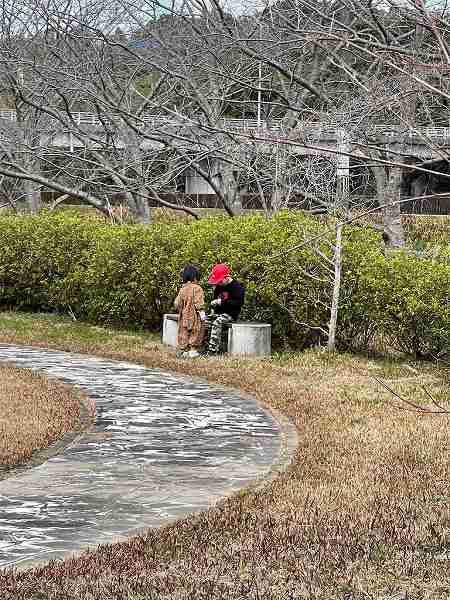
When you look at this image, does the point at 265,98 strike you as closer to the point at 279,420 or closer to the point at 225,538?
the point at 279,420

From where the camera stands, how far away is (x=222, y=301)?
1653 centimetres

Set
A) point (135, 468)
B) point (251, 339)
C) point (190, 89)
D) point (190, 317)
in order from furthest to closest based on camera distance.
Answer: point (190, 89)
point (190, 317)
point (251, 339)
point (135, 468)

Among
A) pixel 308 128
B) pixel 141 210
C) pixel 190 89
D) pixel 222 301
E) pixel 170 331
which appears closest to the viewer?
pixel 222 301

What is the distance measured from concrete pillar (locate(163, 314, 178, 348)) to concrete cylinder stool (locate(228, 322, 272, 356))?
4.25ft

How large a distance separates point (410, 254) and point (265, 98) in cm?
976

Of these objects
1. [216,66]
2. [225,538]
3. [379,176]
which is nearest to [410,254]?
[216,66]

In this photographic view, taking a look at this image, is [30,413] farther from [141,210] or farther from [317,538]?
[141,210]

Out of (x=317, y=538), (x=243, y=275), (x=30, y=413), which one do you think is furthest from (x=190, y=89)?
(x=317, y=538)

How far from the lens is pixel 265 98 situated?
26.3m

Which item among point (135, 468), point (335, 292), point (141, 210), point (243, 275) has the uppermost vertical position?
point (141, 210)

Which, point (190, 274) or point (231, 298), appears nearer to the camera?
point (190, 274)

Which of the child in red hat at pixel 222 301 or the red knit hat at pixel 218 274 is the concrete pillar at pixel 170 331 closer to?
the child in red hat at pixel 222 301

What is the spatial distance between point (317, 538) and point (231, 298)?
32.1 feet

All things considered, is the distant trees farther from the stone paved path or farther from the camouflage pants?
the stone paved path
